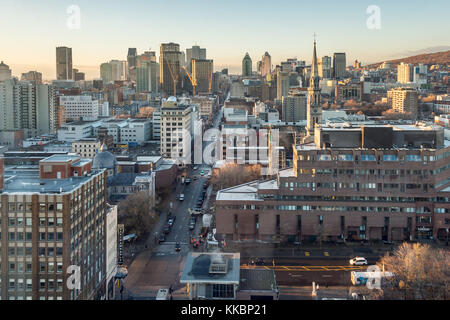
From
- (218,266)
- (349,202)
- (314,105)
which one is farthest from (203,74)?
(218,266)

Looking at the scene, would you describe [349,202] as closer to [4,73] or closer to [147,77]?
[4,73]

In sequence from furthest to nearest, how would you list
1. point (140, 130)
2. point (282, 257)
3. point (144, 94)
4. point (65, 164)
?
point (144, 94), point (140, 130), point (282, 257), point (65, 164)

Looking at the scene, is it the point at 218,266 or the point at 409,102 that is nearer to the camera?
the point at 218,266

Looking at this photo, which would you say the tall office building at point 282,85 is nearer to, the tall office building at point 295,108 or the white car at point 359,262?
the tall office building at point 295,108

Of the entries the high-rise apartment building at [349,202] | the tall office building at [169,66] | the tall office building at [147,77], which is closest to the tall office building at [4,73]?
the high-rise apartment building at [349,202]
